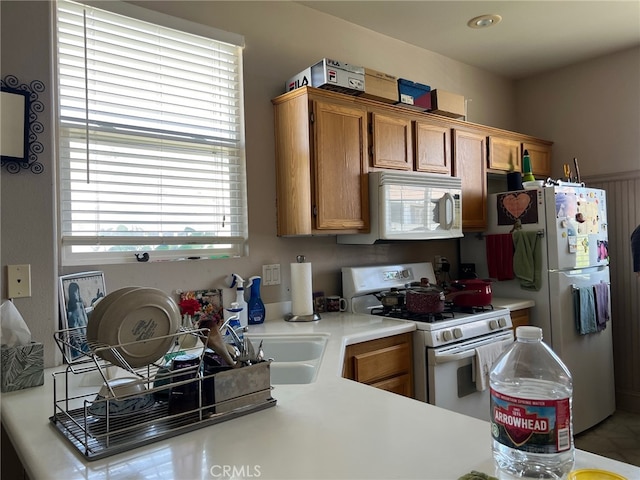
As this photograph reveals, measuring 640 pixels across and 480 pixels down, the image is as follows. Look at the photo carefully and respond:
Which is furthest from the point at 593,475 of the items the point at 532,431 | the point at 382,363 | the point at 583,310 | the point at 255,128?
the point at 583,310

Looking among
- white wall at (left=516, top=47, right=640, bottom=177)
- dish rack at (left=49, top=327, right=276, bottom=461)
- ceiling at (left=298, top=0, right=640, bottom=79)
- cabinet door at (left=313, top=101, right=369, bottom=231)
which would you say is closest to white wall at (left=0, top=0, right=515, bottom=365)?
ceiling at (left=298, top=0, right=640, bottom=79)

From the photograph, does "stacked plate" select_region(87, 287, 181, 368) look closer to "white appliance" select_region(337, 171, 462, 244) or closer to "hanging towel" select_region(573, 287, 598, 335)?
"white appliance" select_region(337, 171, 462, 244)

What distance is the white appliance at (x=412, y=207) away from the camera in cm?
272

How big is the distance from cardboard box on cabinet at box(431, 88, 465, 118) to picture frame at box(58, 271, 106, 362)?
2292 millimetres

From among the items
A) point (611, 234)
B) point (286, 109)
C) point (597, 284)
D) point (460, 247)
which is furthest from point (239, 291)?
point (611, 234)

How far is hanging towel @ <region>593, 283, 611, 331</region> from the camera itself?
3.28 m

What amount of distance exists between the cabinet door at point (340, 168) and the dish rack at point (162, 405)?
142cm

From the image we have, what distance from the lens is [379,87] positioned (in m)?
2.78

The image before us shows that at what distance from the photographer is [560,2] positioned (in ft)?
9.57

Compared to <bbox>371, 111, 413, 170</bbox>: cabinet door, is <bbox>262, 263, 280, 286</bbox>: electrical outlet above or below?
below

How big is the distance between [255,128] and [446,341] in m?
1.60

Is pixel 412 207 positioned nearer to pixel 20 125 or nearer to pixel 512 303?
pixel 512 303

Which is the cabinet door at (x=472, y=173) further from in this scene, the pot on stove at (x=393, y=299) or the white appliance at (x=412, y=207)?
the pot on stove at (x=393, y=299)

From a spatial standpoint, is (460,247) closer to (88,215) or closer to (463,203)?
(463,203)
